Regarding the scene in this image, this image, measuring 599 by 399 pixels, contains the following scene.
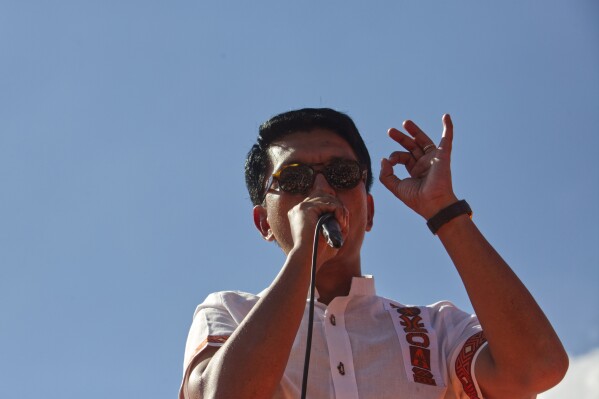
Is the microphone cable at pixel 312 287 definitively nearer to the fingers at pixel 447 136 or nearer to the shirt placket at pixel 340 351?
the shirt placket at pixel 340 351

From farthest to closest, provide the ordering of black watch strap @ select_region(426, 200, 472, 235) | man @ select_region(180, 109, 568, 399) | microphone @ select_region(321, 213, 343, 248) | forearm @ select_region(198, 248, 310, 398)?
black watch strap @ select_region(426, 200, 472, 235), microphone @ select_region(321, 213, 343, 248), man @ select_region(180, 109, 568, 399), forearm @ select_region(198, 248, 310, 398)

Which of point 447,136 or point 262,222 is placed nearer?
point 447,136

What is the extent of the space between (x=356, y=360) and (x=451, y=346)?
455 mm

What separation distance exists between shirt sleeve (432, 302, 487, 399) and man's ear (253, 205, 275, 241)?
0.97 m

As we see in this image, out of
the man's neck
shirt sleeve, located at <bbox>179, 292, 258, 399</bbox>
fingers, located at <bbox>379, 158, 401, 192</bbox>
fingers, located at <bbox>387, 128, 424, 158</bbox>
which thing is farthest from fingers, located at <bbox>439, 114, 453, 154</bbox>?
shirt sleeve, located at <bbox>179, 292, 258, 399</bbox>

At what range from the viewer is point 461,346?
14.4ft

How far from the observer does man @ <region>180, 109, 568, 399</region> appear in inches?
150

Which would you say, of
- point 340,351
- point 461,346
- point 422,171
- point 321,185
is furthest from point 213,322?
point 422,171

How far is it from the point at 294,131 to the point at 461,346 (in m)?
1.51

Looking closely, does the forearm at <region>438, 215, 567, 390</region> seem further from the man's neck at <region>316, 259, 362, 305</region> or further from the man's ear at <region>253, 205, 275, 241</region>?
the man's ear at <region>253, 205, 275, 241</region>

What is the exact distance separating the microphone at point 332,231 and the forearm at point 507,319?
1.80 feet

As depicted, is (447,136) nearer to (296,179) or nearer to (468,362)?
(296,179)

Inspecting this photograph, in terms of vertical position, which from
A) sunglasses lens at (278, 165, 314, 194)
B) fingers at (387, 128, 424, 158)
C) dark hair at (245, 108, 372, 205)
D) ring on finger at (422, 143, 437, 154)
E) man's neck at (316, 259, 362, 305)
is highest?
dark hair at (245, 108, 372, 205)

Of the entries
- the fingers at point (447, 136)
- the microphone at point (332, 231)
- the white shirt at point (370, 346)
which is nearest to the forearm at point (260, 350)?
the microphone at point (332, 231)
